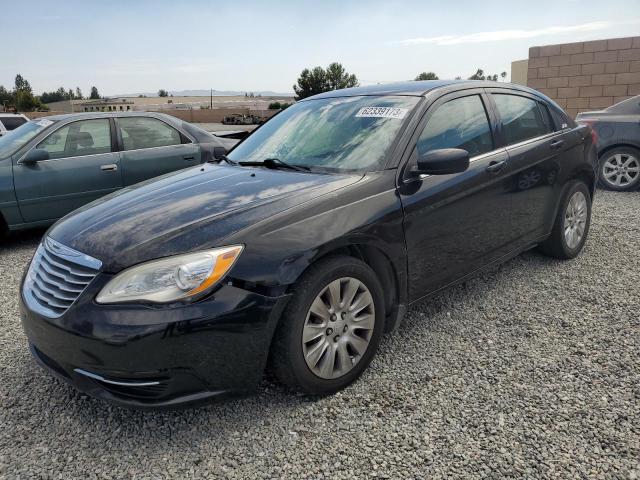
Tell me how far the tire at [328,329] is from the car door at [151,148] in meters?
4.30

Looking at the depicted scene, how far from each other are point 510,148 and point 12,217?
495cm

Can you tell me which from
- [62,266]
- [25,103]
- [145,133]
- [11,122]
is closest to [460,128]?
[62,266]

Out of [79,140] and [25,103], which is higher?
[25,103]

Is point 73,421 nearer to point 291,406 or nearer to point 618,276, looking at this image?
point 291,406

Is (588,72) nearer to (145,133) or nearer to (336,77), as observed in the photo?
(145,133)

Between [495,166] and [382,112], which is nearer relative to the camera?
[382,112]

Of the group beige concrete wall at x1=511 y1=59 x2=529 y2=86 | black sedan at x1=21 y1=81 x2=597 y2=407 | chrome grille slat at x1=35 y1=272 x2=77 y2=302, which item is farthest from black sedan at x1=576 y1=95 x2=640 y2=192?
beige concrete wall at x1=511 y1=59 x2=529 y2=86

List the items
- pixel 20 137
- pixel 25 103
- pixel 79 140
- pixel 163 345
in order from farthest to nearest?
pixel 25 103
pixel 79 140
pixel 20 137
pixel 163 345

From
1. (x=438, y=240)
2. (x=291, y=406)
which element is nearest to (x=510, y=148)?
(x=438, y=240)

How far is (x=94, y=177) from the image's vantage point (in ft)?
19.2

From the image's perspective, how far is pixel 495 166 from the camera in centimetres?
352

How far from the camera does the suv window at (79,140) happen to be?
577 cm

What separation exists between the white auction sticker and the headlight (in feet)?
4.90

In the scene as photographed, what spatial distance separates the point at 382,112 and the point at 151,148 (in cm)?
399
